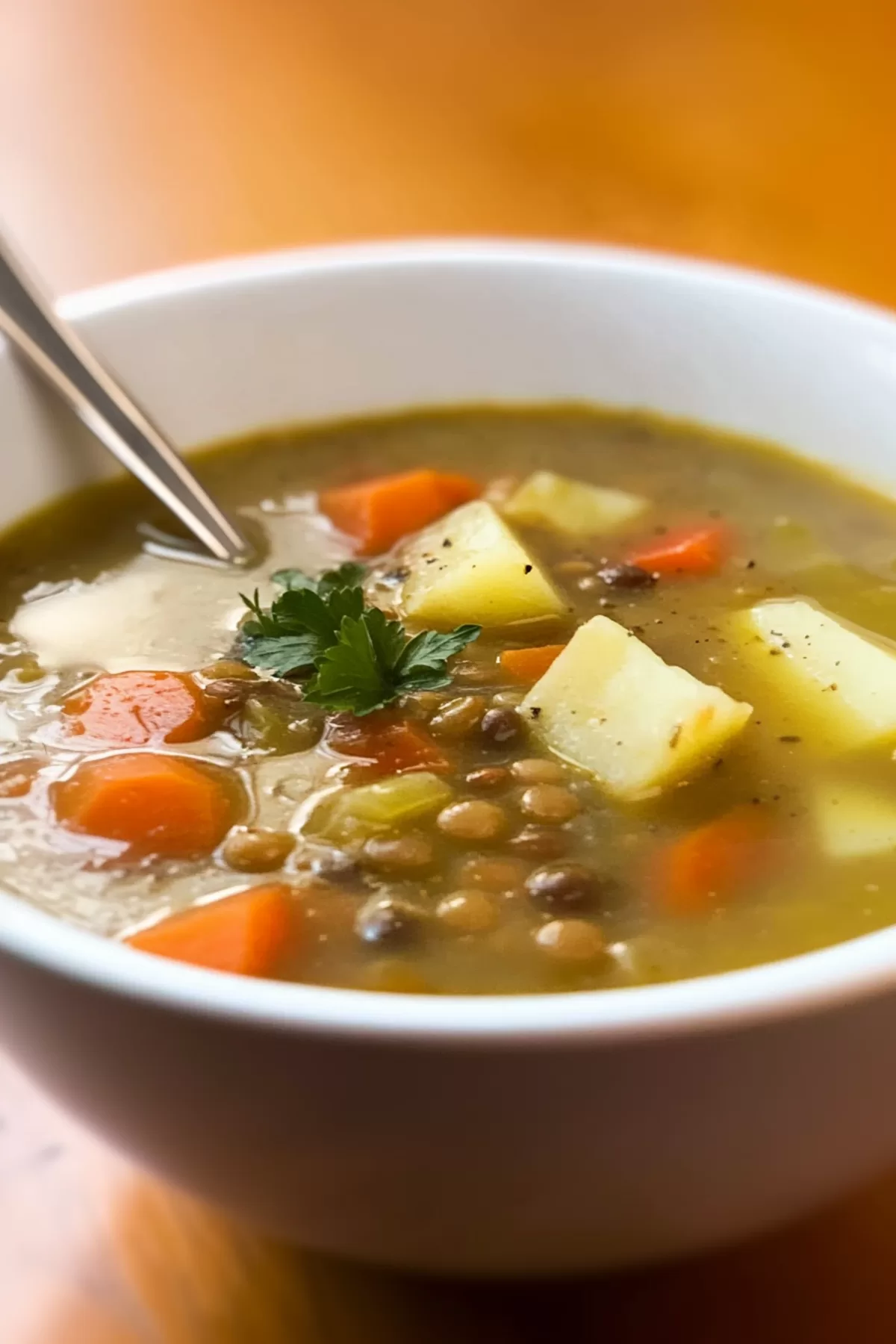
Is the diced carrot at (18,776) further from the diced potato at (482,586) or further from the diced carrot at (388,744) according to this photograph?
the diced potato at (482,586)

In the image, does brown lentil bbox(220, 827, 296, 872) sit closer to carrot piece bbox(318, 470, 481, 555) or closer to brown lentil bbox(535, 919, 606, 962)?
brown lentil bbox(535, 919, 606, 962)

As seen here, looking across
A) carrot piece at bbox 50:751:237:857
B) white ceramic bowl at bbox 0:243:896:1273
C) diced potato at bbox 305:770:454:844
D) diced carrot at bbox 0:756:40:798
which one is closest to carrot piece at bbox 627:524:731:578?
diced potato at bbox 305:770:454:844

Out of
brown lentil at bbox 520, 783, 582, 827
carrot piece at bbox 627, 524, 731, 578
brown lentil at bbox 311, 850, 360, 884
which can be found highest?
brown lentil at bbox 311, 850, 360, 884

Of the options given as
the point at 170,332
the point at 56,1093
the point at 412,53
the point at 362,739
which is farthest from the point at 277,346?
the point at 412,53

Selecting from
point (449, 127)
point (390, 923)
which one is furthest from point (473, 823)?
point (449, 127)

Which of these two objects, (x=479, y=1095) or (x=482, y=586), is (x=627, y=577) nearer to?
(x=482, y=586)

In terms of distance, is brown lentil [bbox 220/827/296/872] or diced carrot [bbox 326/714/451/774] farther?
diced carrot [bbox 326/714/451/774]
